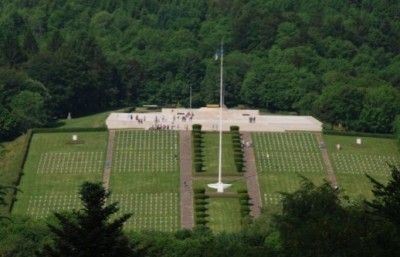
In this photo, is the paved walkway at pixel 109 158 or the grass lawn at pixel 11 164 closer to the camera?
the grass lawn at pixel 11 164

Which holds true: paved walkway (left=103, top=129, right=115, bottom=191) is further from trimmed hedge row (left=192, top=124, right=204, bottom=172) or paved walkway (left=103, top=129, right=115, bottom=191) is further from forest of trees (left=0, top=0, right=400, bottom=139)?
forest of trees (left=0, top=0, right=400, bottom=139)

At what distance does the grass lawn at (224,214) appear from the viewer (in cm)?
8319

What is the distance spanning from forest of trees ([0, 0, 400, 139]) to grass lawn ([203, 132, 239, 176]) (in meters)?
15.7

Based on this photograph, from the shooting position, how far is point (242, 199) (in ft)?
284

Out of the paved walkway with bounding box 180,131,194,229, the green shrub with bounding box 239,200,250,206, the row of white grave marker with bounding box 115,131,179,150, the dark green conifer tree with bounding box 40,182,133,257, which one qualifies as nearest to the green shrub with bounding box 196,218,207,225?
the paved walkway with bounding box 180,131,194,229

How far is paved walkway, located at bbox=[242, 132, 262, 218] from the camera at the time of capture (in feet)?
284

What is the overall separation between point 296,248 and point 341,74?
78.5 metres

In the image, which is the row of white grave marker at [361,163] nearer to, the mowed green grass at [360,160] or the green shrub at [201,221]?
the mowed green grass at [360,160]

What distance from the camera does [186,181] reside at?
297 feet

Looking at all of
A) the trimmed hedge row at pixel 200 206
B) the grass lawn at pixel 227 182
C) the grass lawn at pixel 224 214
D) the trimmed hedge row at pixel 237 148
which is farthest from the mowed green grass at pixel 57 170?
the trimmed hedge row at pixel 237 148

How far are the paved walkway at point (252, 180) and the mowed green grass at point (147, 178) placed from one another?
438cm

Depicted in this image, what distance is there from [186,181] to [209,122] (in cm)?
1145

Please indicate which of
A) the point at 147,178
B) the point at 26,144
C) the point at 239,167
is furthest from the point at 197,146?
the point at 26,144

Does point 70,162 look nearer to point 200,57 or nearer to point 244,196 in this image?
point 244,196
